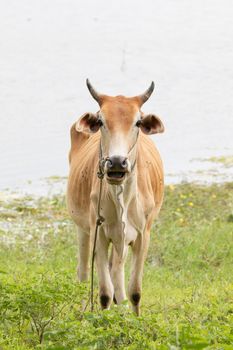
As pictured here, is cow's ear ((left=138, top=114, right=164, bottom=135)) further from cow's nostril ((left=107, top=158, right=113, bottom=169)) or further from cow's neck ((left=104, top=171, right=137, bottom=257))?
cow's nostril ((left=107, top=158, right=113, bottom=169))

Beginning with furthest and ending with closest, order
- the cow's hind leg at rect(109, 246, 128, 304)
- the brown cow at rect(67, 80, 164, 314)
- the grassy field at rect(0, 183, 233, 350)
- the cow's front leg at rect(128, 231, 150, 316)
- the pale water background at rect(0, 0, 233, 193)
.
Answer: the pale water background at rect(0, 0, 233, 193) → the cow's hind leg at rect(109, 246, 128, 304) → the cow's front leg at rect(128, 231, 150, 316) → the brown cow at rect(67, 80, 164, 314) → the grassy field at rect(0, 183, 233, 350)

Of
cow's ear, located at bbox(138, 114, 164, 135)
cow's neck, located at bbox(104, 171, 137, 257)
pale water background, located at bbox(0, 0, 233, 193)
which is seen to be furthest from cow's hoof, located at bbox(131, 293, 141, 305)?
pale water background, located at bbox(0, 0, 233, 193)

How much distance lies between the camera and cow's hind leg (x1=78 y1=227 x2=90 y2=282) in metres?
9.22

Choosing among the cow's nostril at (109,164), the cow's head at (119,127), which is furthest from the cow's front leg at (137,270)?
the cow's nostril at (109,164)

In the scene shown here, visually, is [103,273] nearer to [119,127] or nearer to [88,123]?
[88,123]

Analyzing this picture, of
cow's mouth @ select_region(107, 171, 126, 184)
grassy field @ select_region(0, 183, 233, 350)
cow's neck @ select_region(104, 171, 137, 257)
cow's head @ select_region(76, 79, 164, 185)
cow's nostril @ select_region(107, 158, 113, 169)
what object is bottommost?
grassy field @ select_region(0, 183, 233, 350)

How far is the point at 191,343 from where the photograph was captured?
539 centimetres

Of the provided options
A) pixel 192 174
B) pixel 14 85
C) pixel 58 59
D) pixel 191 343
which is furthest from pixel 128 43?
pixel 191 343

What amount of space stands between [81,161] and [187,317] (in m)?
2.45

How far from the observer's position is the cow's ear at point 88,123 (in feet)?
24.7

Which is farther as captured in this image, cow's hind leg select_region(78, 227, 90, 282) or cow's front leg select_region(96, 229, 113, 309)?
cow's hind leg select_region(78, 227, 90, 282)

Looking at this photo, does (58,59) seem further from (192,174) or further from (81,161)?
(81,161)

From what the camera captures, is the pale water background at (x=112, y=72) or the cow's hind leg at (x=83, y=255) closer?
the cow's hind leg at (x=83, y=255)

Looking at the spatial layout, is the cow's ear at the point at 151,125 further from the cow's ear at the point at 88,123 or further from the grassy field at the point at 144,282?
the grassy field at the point at 144,282
